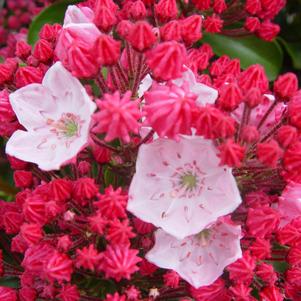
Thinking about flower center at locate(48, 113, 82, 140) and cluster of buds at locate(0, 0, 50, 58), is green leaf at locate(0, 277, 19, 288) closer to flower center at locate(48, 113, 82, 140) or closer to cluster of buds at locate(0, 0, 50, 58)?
flower center at locate(48, 113, 82, 140)

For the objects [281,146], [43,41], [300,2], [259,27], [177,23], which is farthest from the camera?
[300,2]

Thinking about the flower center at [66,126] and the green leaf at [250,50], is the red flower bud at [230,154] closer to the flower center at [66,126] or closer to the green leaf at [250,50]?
the flower center at [66,126]

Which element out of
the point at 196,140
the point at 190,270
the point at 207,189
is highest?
the point at 196,140

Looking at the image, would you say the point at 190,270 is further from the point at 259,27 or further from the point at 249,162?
the point at 259,27

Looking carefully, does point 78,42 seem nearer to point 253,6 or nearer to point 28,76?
point 28,76

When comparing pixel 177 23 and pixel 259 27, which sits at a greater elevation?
pixel 177 23

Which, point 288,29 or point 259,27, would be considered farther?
point 288,29

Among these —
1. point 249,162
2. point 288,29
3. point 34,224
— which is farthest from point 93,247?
point 288,29

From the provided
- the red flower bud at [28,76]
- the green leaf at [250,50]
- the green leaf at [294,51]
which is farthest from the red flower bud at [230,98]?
the green leaf at [294,51]
